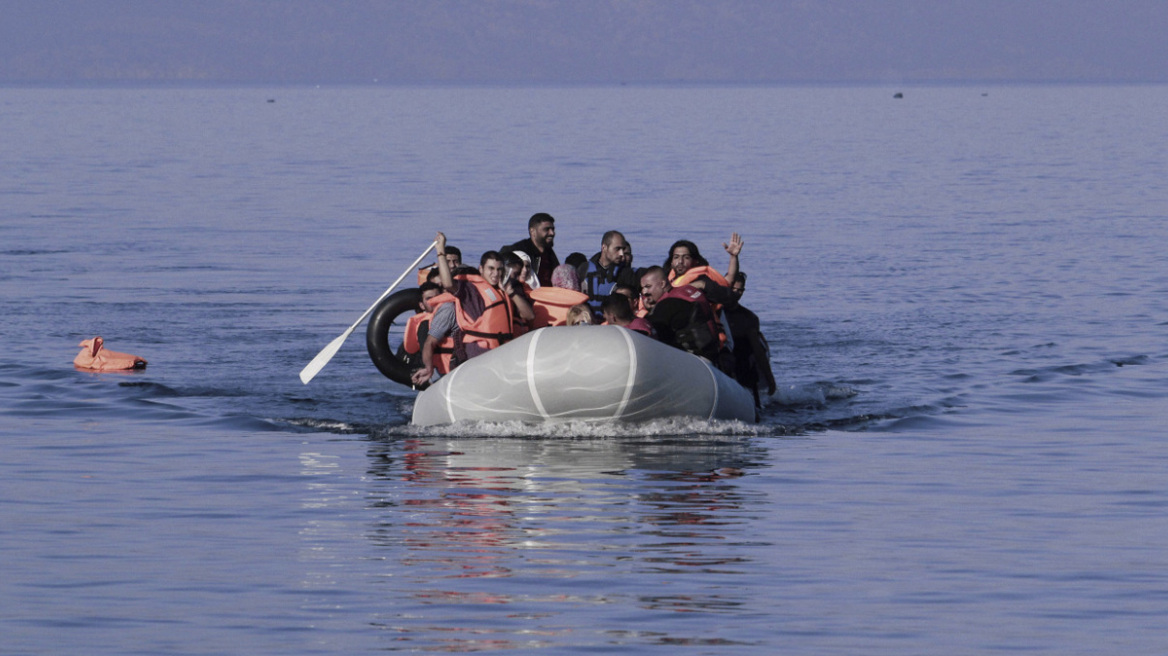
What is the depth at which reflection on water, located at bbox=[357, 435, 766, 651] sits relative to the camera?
9906 mm

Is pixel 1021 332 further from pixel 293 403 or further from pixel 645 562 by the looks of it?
pixel 645 562

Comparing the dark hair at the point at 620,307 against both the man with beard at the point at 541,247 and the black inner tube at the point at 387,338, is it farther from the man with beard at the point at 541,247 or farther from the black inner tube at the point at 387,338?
the black inner tube at the point at 387,338

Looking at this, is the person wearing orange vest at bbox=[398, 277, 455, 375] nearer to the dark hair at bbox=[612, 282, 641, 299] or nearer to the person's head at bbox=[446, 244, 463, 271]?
the person's head at bbox=[446, 244, 463, 271]

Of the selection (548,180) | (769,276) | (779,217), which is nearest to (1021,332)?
(769,276)

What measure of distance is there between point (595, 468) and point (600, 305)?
379 centimetres

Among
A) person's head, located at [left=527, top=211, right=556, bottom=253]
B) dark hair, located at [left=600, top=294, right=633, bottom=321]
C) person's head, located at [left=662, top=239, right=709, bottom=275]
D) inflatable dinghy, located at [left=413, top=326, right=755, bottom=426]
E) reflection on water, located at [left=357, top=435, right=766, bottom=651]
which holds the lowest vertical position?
reflection on water, located at [left=357, top=435, right=766, bottom=651]

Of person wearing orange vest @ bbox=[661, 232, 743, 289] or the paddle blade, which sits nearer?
person wearing orange vest @ bbox=[661, 232, 743, 289]

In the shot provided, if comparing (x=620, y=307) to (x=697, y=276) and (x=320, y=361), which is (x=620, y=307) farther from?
(x=320, y=361)

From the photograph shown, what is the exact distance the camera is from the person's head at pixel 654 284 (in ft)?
53.2

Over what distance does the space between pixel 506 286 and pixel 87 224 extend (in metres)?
24.6

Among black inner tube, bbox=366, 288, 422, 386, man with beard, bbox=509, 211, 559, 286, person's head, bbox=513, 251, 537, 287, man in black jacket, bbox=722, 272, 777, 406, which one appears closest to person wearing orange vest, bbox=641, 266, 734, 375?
man in black jacket, bbox=722, 272, 777, 406

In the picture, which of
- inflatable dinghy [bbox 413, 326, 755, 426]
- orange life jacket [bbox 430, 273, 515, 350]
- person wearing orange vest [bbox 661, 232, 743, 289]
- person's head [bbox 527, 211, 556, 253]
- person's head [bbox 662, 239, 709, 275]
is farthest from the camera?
person's head [bbox 527, 211, 556, 253]

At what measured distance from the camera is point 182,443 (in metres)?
15.9

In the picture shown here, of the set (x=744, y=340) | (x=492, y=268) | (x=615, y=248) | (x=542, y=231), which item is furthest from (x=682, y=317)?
(x=542, y=231)
